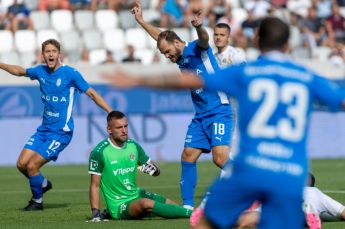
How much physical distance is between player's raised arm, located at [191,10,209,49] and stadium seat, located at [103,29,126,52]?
47.8 feet

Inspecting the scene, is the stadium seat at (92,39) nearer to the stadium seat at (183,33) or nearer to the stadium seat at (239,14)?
the stadium seat at (183,33)

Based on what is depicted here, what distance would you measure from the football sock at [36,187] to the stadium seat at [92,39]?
42.1 feet

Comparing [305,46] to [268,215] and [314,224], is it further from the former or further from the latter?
[268,215]

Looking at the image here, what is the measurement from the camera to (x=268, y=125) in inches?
256

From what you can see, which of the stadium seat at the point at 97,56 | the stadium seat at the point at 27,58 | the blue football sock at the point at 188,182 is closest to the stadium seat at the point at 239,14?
the stadium seat at the point at 97,56

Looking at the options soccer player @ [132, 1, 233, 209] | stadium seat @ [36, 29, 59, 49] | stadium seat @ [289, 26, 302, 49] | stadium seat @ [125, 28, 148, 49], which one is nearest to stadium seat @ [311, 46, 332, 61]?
stadium seat @ [289, 26, 302, 49]

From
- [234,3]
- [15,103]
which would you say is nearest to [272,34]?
[15,103]

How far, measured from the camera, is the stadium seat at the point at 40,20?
84.9ft

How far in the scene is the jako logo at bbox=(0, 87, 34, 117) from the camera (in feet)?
72.1

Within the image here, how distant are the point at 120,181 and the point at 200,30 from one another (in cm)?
190

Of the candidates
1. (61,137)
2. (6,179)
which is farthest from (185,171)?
(6,179)

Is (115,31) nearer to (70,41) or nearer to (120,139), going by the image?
(70,41)

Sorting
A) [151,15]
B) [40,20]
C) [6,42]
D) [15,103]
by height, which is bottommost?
[15,103]

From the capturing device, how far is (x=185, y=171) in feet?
39.7
